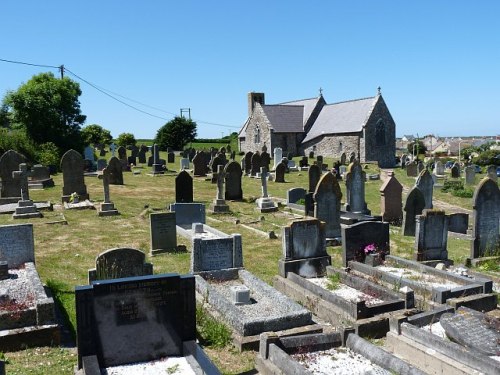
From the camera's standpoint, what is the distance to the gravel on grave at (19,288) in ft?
24.5

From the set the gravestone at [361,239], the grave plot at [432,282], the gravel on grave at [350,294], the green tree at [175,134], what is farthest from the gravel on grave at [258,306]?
the green tree at [175,134]

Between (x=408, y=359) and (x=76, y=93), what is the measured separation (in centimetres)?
3665

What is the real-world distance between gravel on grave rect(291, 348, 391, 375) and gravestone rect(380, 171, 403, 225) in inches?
433

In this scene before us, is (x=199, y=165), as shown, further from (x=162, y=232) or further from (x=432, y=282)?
(x=432, y=282)

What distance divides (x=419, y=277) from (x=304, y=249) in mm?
2310

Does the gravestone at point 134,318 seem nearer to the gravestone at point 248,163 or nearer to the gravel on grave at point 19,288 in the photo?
the gravel on grave at point 19,288

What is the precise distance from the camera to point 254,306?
807cm

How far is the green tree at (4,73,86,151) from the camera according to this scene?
3466 centimetres

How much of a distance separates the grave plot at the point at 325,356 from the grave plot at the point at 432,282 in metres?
2.34

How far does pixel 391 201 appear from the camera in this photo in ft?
55.5

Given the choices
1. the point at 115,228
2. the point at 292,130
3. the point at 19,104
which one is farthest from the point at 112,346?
the point at 292,130

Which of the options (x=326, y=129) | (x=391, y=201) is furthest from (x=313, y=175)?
(x=326, y=129)

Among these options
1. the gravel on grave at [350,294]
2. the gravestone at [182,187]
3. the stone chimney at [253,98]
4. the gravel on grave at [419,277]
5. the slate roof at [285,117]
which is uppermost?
the stone chimney at [253,98]

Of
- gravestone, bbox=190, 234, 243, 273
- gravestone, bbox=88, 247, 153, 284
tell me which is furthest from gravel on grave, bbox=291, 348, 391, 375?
gravestone, bbox=190, 234, 243, 273
